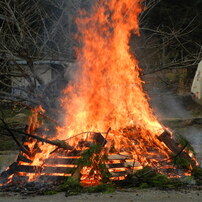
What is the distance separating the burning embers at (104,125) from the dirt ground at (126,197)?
0.63 metres

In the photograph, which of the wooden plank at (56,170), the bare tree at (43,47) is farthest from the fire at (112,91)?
the bare tree at (43,47)

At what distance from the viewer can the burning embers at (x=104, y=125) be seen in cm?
567

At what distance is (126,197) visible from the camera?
470 cm

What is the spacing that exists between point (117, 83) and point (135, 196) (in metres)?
3.07

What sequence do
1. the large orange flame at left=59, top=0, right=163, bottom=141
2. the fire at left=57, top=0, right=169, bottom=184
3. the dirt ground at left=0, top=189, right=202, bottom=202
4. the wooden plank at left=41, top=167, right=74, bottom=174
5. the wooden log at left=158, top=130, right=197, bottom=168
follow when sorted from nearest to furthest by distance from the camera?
the dirt ground at left=0, top=189, right=202, bottom=202 < the wooden plank at left=41, top=167, right=74, bottom=174 < the wooden log at left=158, top=130, right=197, bottom=168 < the fire at left=57, top=0, right=169, bottom=184 < the large orange flame at left=59, top=0, right=163, bottom=141

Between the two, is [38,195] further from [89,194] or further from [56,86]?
[56,86]

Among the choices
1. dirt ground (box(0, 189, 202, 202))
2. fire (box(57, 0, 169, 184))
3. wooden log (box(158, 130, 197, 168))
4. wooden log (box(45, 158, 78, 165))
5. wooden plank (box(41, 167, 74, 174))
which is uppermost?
fire (box(57, 0, 169, 184))

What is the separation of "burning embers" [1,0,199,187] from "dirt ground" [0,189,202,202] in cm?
63

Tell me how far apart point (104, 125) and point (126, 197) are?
2358 millimetres

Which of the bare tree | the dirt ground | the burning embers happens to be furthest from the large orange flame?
the bare tree

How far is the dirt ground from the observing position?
461 cm

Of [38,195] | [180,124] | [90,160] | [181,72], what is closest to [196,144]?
[180,124]

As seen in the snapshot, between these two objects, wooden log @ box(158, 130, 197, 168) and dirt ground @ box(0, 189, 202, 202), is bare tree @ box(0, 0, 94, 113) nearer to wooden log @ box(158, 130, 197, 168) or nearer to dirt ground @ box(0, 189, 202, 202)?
wooden log @ box(158, 130, 197, 168)

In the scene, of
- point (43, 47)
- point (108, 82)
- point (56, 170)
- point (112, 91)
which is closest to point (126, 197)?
point (56, 170)
